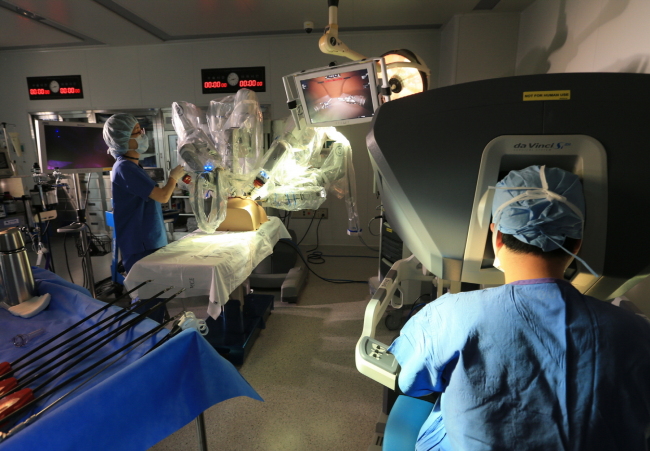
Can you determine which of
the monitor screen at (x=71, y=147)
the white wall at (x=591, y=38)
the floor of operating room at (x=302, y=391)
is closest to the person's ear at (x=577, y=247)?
the floor of operating room at (x=302, y=391)

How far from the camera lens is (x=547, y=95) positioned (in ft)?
2.53

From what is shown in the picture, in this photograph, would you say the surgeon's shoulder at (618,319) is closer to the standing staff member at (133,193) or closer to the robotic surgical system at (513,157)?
the robotic surgical system at (513,157)

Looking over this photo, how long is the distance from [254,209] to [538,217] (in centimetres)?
215

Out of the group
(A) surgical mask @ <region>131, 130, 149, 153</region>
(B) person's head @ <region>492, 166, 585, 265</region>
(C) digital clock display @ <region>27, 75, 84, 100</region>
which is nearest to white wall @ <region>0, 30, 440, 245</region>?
(C) digital clock display @ <region>27, 75, 84, 100</region>

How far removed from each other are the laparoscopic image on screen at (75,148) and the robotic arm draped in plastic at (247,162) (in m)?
1.01

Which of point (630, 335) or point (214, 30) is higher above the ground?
point (214, 30)

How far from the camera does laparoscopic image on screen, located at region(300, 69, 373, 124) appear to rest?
6.05 feet

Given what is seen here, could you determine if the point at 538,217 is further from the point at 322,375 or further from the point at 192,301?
the point at 192,301

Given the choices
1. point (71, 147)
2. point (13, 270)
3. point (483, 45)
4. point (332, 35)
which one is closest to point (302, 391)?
point (13, 270)

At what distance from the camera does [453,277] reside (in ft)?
3.18

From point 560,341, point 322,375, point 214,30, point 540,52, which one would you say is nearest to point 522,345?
point 560,341

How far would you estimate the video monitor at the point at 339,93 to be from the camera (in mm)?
1797

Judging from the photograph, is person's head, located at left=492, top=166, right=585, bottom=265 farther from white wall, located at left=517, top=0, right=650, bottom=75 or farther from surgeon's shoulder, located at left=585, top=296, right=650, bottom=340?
white wall, located at left=517, top=0, right=650, bottom=75

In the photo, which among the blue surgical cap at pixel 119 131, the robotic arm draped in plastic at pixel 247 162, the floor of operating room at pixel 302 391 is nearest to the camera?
the floor of operating room at pixel 302 391
